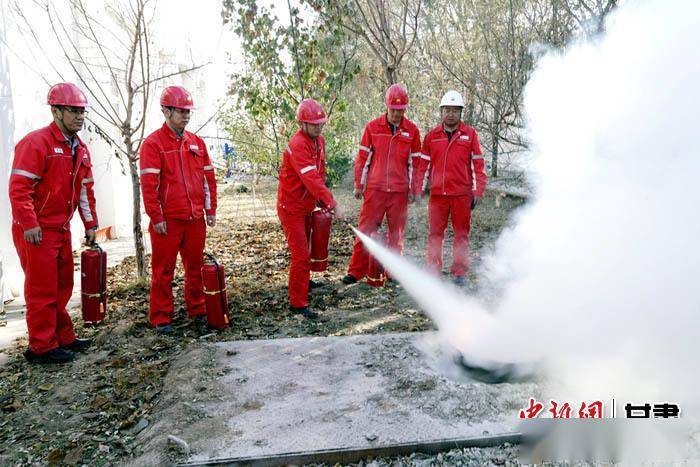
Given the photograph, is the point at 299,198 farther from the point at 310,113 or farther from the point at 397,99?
the point at 397,99

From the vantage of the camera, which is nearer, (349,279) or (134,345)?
(134,345)

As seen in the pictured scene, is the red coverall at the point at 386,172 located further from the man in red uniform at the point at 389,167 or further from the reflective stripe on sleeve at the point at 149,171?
the reflective stripe on sleeve at the point at 149,171

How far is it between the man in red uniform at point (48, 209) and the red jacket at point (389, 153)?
319 centimetres

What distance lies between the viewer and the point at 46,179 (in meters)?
4.48

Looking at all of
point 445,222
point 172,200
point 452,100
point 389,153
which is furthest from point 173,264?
point 452,100

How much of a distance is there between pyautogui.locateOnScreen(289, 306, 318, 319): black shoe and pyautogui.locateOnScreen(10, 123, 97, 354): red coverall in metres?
2.22

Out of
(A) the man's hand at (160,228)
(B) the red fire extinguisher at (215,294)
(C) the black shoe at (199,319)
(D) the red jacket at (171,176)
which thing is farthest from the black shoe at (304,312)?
(A) the man's hand at (160,228)

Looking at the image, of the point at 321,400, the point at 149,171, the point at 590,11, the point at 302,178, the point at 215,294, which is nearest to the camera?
the point at 321,400

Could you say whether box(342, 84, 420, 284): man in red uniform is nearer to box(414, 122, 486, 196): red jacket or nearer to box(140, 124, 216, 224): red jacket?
box(414, 122, 486, 196): red jacket

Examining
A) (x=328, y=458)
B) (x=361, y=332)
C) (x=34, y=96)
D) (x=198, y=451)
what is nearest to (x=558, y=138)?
(x=361, y=332)

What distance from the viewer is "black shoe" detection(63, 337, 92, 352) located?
194 inches

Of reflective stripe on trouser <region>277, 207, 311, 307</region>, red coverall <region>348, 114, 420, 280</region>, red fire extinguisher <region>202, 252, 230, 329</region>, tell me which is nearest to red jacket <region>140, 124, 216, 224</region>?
red fire extinguisher <region>202, 252, 230, 329</region>

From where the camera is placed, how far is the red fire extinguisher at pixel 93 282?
495 centimetres

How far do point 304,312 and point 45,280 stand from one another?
249 cm
